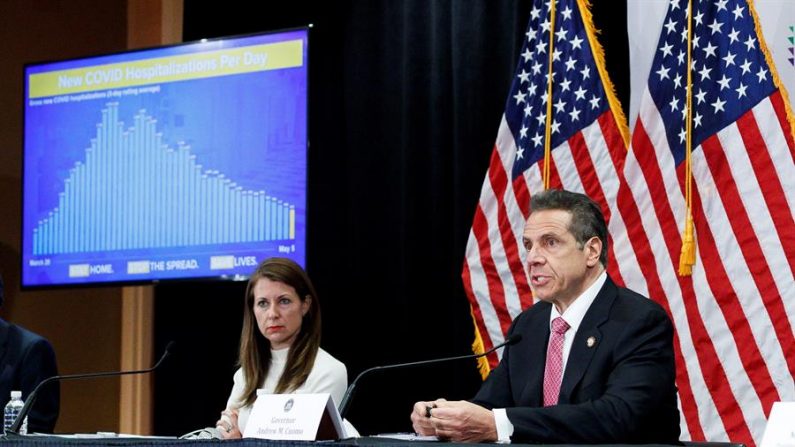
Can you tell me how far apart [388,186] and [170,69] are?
1.09 m

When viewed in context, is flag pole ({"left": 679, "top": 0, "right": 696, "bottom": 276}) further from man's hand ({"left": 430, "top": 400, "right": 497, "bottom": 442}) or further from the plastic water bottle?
the plastic water bottle

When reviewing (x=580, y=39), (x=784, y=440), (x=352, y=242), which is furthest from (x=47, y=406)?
(x=784, y=440)

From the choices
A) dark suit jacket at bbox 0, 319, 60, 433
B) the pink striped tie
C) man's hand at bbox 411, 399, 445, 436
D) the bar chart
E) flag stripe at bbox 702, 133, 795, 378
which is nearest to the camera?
man's hand at bbox 411, 399, 445, 436

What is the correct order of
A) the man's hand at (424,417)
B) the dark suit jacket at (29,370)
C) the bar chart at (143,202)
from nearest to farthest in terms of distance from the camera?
1. the man's hand at (424,417)
2. the dark suit jacket at (29,370)
3. the bar chart at (143,202)

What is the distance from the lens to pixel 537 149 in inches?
193

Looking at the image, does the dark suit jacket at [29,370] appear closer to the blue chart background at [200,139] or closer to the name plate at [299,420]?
the blue chart background at [200,139]

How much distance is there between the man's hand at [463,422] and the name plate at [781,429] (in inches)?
26.9

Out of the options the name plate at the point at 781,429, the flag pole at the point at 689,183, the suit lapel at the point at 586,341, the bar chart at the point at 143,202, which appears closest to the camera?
the name plate at the point at 781,429

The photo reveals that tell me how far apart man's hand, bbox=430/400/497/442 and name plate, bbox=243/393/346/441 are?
0.23 m

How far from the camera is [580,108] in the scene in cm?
481

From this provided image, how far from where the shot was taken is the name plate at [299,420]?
2803 mm

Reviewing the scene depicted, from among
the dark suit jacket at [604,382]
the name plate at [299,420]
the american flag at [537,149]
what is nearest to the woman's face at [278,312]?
the american flag at [537,149]

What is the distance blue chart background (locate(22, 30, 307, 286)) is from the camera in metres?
5.24

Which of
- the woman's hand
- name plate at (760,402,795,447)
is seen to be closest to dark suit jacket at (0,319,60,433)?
the woman's hand
